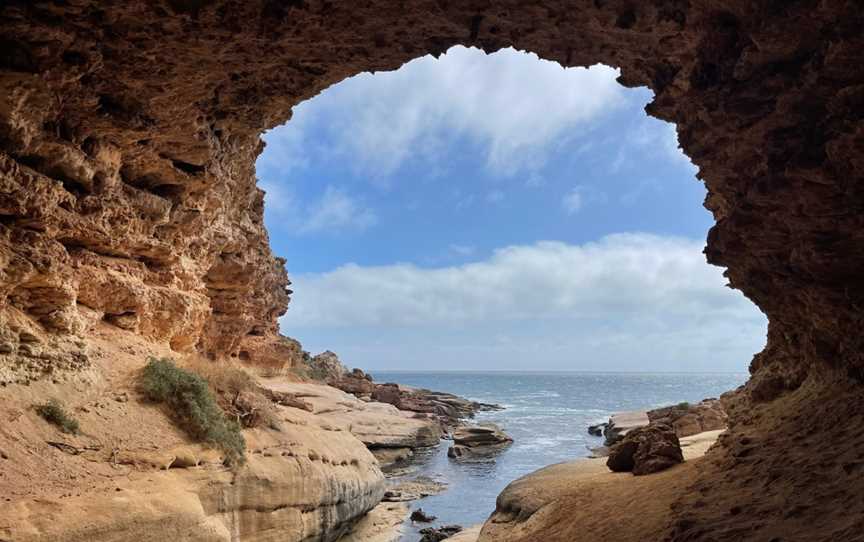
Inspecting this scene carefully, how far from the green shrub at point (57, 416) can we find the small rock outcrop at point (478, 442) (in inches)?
1049

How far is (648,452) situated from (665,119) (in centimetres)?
872

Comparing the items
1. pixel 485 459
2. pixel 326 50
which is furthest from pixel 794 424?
pixel 485 459

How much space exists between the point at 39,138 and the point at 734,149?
13862 mm

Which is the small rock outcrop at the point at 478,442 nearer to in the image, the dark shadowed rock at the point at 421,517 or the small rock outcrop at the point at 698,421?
the small rock outcrop at the point at 698,421

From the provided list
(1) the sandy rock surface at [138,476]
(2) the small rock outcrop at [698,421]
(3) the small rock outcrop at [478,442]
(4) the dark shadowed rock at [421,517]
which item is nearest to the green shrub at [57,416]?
(1) the sandy rock surface at [138,476]

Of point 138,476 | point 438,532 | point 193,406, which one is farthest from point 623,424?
point 138,476

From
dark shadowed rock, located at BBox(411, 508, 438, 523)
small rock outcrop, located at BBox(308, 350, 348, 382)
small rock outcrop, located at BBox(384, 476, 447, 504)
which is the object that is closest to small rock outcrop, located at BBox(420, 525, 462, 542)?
dark shadowed rock, located at BBox(411, 508, 438, 523)

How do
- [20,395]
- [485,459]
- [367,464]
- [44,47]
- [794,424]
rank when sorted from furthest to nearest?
[485,459], [367,464], [20,395], [794,424], [44,47]

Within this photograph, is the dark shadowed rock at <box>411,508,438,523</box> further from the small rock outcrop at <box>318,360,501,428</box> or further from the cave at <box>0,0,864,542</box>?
the small rock outcrop at <box>318,360,501,428</box>

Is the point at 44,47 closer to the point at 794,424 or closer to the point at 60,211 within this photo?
the point at 60,211

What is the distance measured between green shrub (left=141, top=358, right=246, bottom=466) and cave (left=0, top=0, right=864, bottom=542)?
227cm

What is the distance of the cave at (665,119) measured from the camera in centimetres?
746

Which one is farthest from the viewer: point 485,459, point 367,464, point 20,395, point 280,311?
point 280,311

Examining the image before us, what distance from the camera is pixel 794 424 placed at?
9516mm
